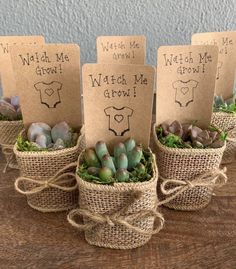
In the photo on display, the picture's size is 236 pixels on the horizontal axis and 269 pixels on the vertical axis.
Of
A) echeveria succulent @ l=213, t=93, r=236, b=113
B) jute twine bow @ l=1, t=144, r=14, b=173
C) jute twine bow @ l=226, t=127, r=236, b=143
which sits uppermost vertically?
echeveria succulent @ l=213, t=93, r=236, b=113

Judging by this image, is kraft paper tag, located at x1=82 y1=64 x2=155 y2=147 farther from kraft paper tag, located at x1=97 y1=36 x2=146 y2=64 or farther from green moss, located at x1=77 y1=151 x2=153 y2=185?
→ kraft paper tag, located at x1=97 y1=36 x2=146 y2=64

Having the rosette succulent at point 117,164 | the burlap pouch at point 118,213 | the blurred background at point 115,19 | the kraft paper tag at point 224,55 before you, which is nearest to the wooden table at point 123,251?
the burlap pouch at point 118,213

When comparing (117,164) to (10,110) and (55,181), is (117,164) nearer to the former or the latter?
(55,181)

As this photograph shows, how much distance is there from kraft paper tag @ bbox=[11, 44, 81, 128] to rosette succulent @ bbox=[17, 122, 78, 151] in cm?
3

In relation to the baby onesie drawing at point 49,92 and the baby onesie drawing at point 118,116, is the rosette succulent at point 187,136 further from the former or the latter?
the baby onesie drawing at point 49,92

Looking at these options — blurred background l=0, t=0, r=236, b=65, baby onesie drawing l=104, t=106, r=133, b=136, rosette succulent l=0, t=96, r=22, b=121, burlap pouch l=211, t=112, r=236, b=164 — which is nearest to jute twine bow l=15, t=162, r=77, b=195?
baby onesie drawing l=104, t=106, r=133, b=136

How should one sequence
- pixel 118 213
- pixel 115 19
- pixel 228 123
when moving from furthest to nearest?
pixel 115 19
pixel 228 123
pixel 118 213

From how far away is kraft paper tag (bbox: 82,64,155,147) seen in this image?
1.88ft

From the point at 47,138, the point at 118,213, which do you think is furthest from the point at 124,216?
the point at 47,138

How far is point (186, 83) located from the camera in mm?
667

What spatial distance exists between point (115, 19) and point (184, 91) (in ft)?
1.35

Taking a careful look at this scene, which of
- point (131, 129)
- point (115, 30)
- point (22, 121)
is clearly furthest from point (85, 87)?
point (115, 30)

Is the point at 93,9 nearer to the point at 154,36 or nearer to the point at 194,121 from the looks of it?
the point at 154,36

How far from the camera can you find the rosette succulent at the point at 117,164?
53cm
